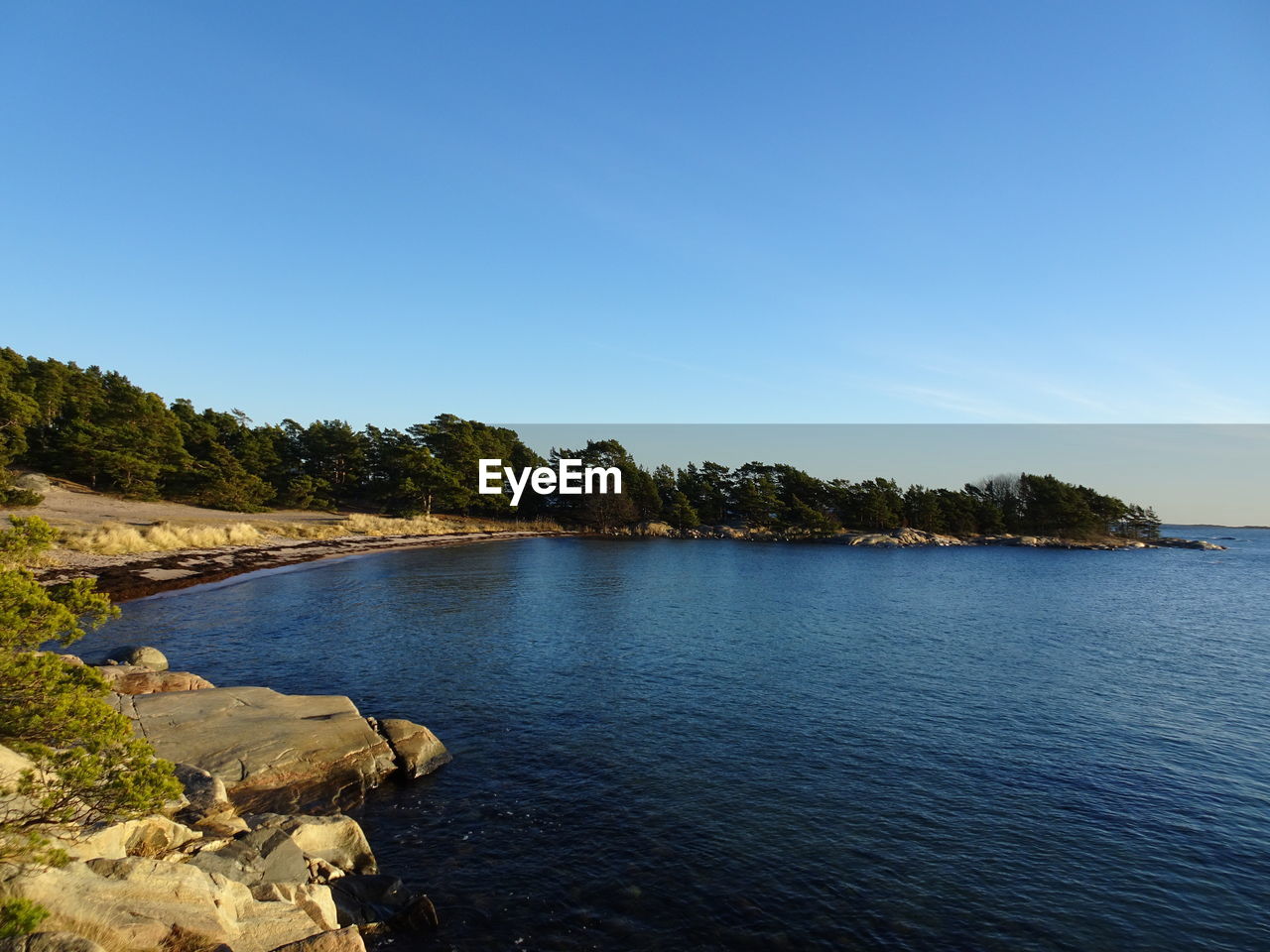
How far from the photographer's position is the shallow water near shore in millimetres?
13047

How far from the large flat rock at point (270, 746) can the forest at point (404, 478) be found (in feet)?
114

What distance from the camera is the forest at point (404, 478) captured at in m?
86.4

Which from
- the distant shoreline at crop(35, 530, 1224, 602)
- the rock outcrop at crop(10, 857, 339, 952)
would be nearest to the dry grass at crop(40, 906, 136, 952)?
the rock outcrop at crop(10, 857, 339, 952)

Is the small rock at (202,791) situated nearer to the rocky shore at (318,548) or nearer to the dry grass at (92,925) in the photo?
the dry grass at (92,925)

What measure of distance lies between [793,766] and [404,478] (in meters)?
101

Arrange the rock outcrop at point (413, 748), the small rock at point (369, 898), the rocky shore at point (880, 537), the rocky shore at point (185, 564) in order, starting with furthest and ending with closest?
1. the rocky shore at point (880, 537)
2. the rocky shore at point (185, 564)
3. the rock outcrop at point (413, 748)
4. the small rock at point (369, 898)

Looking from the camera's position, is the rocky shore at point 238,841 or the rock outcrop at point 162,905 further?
the rocky shore at point 238,841

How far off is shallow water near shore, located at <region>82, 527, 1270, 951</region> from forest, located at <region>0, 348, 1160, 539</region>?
34.3 metres

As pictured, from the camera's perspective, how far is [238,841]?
40.7 feet

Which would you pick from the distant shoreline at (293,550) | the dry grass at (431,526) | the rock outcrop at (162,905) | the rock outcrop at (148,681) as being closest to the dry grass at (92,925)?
the rock outcrop at (162,905)

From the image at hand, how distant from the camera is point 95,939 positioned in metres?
7.68

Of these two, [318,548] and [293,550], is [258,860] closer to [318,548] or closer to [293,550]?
[293,550]

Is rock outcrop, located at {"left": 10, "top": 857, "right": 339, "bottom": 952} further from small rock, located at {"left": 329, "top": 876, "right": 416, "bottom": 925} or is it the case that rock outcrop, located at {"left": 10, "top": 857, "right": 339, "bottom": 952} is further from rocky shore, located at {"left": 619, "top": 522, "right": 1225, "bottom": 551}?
rocky shore, located at {"left": 619, "top": 522, "right": 1225, "bottom": 551}

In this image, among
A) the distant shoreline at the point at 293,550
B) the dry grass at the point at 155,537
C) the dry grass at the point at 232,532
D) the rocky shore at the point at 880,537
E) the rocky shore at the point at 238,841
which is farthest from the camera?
the rocky shore at the point at 880,537
